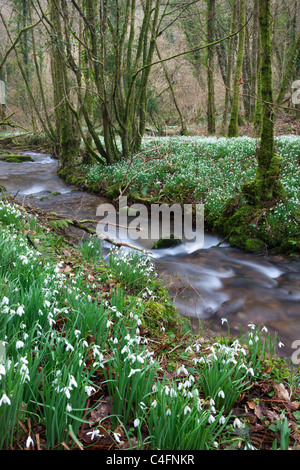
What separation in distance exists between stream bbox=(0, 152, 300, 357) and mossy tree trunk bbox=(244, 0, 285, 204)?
4.78 ft

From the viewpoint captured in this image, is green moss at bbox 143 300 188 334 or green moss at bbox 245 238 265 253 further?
green moss at bbox 245 238 265 253

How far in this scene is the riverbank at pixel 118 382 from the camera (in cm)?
191

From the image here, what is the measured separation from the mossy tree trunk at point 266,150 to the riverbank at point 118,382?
452cm

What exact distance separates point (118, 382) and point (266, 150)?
21.5 ft

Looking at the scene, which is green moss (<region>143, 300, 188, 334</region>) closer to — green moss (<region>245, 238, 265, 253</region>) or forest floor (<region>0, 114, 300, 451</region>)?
forest floor (<region>0, 114, 300, 451</region>)

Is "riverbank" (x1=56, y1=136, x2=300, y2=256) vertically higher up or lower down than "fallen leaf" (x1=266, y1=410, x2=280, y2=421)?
higher up

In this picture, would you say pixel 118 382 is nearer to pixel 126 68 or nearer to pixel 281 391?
pixel 281 391

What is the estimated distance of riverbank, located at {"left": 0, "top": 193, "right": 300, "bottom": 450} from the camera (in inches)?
75.0

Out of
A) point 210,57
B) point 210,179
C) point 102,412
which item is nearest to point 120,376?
point 102,412

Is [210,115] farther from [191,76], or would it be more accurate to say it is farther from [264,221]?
[264,221]

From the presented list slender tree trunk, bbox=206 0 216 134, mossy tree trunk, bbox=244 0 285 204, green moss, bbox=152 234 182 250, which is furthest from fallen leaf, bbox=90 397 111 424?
slender tree trunk, bbox=206 0 216 134

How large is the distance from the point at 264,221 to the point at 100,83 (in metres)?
7.18

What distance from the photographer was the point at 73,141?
1505 cm
